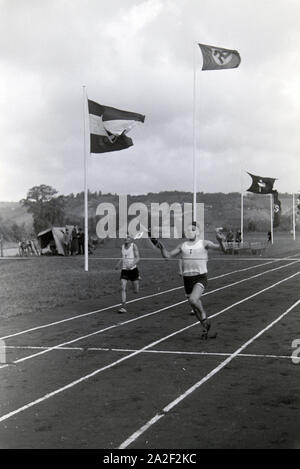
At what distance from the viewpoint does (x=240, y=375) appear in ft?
25.1

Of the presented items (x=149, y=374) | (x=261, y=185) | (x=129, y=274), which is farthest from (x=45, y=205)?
(x=149, y=374)

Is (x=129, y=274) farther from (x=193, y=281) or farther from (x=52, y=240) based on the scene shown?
(x=52, y=240)

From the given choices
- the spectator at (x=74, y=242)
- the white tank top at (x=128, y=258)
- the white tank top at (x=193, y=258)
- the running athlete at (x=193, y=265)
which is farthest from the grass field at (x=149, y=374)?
the spectator at (x=74, y=242)

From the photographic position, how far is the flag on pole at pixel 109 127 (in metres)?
21.6

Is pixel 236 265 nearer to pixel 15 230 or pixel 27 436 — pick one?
pixel 27 436

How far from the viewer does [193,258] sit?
10461mm

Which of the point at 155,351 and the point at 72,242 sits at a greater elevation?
the point at 72,242

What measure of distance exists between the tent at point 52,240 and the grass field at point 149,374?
78.4 feet

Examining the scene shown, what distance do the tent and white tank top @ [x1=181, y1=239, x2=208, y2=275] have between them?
29.8 metres

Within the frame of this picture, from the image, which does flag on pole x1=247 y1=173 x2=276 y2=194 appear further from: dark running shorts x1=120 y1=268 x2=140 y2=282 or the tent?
dark running shorts x1=120 y1=268 x2=140 y2=282

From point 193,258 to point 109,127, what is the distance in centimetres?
1288

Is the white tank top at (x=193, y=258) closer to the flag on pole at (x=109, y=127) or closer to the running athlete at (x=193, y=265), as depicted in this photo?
the running athlete at (x=193, y=265)

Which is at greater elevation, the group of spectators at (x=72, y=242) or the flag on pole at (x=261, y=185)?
the flag on pole at (x=261, y=185)
